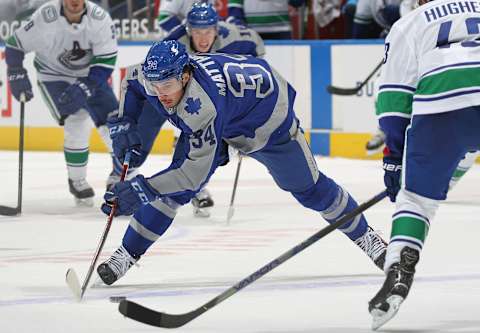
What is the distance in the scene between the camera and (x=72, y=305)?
16.5ft

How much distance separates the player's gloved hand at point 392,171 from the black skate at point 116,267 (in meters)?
1.17

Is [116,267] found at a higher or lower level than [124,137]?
lower

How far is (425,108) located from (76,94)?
13.7 ft

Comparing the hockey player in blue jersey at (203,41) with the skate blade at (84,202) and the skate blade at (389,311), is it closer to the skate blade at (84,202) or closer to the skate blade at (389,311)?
the skate blade at (84,202)

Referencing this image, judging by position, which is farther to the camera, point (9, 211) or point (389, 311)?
point (9, 211)

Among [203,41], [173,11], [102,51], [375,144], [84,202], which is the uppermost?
[203,41]

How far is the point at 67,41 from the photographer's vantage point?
850 cm

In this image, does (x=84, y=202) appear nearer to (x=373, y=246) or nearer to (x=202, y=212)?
(x=202, y=212)

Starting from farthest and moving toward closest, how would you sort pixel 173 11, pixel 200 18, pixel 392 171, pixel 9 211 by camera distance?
1. pixel 173 11
2. pixel 9 211
3. pixel 200 18
4. pixel 392 171

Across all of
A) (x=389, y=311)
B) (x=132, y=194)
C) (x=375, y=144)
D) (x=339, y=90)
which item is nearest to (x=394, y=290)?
(x=389, y=311)

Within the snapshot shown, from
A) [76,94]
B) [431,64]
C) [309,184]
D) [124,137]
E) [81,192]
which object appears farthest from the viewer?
[81,192]

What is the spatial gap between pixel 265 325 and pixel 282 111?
109cm

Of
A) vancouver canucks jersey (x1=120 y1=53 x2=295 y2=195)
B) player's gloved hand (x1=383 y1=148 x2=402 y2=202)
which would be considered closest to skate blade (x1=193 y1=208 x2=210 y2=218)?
vancouver canucks jersey (x1=120 y1=53 x2=295 y2=195)

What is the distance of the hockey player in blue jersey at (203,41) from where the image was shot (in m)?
7.34
